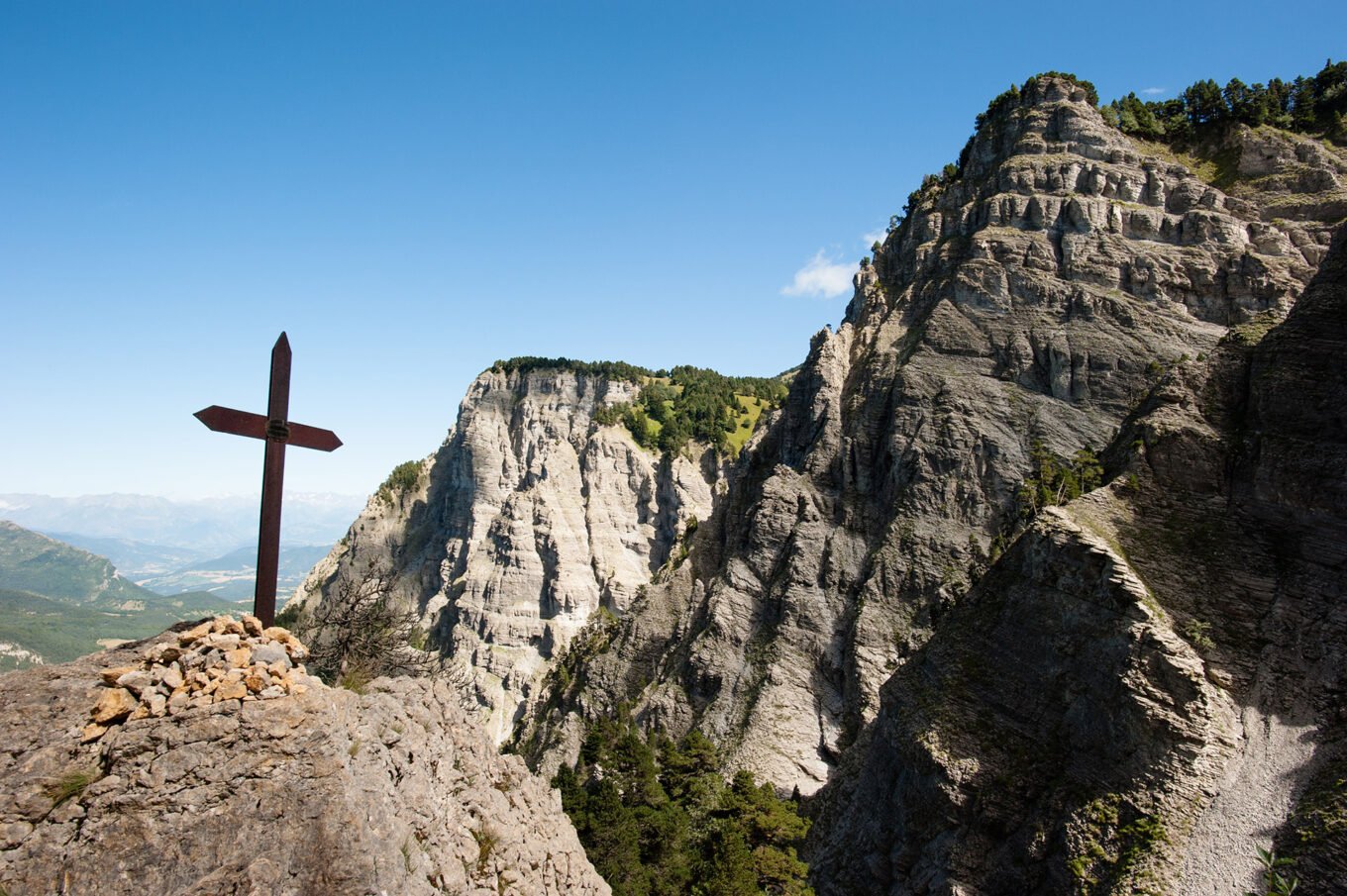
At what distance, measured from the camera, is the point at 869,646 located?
209 ft

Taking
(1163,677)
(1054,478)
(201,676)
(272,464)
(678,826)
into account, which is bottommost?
(678,826)

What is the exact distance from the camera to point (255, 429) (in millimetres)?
14883

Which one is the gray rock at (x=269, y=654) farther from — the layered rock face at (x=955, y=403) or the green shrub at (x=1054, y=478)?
the layered rock face at (x=955, y=403)

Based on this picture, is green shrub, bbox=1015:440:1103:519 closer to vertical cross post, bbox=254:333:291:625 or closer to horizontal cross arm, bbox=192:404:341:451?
horizontal cross arm, bbox=192:404:341:451

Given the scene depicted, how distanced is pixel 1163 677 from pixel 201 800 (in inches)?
1226

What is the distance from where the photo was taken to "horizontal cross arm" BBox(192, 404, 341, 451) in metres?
14.1

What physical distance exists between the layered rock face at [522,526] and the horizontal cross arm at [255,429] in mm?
92725

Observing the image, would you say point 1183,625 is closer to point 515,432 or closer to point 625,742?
point 625,742

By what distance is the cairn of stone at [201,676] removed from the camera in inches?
447

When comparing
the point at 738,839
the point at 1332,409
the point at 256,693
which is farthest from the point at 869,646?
the point at 256,693

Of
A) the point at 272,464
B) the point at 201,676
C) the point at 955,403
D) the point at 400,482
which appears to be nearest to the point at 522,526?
the point at 400,482

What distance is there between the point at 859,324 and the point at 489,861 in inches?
3071

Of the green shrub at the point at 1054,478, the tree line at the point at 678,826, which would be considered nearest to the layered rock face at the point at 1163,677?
the tree line at the point at 678,826

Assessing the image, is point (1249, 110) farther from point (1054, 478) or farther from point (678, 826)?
point (678, 826)
